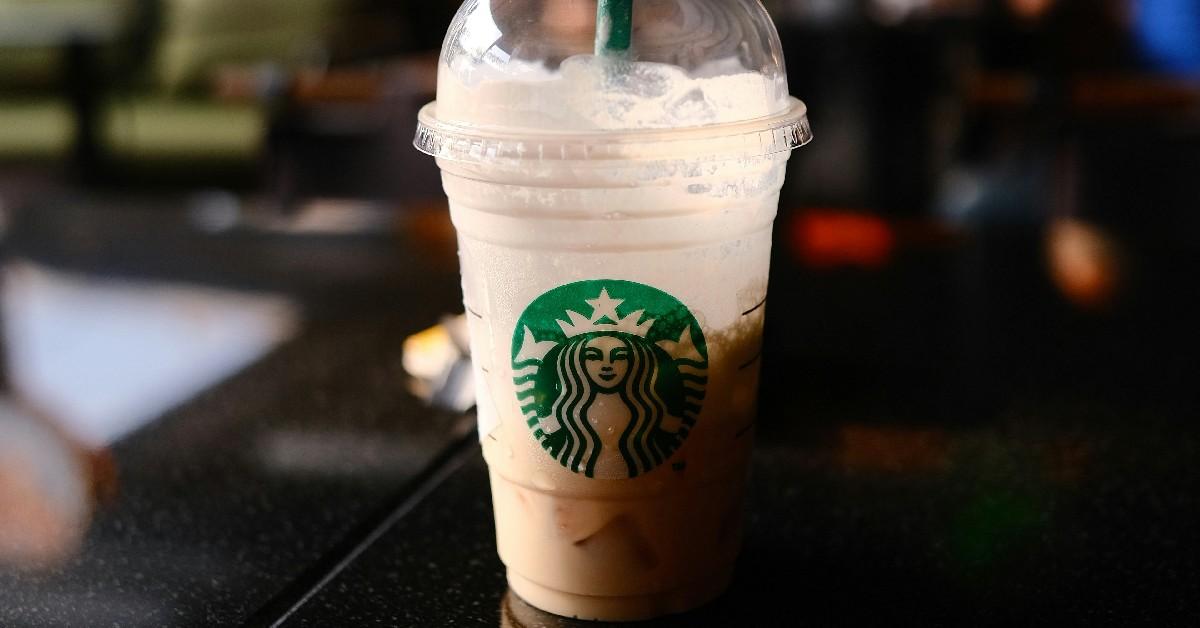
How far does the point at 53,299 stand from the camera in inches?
53.1

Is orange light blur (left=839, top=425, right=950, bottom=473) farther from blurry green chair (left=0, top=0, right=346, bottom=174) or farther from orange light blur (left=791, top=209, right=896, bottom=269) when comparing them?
blurry green chair (left=0, top=0, right=346, bottom=174)

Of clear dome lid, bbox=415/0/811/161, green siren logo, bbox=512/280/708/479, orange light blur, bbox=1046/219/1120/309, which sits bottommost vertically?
orange light blur, bbox=1046/219/1120/309

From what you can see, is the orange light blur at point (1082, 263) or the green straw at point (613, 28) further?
the orange light blur at point (1082, 263)

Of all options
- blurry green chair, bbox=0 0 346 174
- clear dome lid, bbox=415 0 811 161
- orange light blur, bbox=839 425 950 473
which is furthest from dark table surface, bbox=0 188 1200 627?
blurry green chair, bbox=0 0 346 174

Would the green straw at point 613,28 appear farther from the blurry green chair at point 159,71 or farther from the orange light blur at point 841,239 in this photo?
the blurry green chair at point 159,71

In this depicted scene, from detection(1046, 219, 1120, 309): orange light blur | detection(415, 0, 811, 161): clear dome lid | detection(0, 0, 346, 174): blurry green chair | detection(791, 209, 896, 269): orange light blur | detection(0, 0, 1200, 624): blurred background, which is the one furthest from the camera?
detection(0, 0, 346, 174): blurry green chair

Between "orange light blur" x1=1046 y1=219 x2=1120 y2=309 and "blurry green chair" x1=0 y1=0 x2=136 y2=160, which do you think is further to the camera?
"blurry green chair" x1=0 y1=0 x2=136 y2=160

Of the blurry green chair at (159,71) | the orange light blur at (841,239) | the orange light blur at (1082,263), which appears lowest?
the blurry green chair at (159,71)

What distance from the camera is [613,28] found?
67 centimetres

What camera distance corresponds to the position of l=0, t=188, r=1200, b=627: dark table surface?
724mm

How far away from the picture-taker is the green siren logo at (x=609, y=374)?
2.23 ft

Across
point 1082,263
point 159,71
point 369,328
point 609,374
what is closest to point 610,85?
point 609,374

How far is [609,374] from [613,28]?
195 millimetres

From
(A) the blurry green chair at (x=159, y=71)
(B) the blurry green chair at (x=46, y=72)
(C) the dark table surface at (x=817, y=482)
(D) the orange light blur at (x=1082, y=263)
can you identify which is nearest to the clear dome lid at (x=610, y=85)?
(C) the dark table surface at (x=817, y=482)
